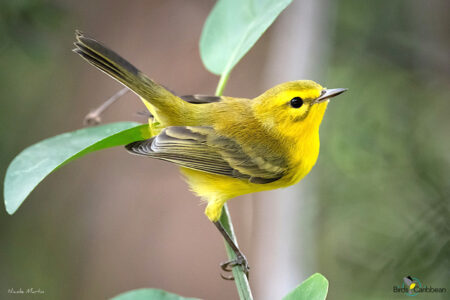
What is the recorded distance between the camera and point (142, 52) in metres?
6.82

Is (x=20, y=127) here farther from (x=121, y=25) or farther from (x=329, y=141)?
(x=329, y=141)

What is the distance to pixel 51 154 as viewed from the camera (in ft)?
6.87

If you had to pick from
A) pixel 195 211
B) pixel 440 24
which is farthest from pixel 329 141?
pixel 195 211

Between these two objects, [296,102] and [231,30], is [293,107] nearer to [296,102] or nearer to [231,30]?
[296,102]

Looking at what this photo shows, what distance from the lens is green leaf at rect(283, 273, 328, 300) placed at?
1.55 metres

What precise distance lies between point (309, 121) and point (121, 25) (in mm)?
4985

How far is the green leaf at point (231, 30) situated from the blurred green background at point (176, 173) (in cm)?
143

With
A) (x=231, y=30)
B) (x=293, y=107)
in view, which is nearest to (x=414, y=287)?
(x=293, y=107)

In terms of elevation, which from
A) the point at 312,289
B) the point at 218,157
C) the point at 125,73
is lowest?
the point at 312,289

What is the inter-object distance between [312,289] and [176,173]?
466cm

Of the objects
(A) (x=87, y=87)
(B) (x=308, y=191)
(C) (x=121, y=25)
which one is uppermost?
(C) (x=121, y=25)

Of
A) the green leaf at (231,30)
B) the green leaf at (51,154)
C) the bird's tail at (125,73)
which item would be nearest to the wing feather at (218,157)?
the bird's tail at (125,73)

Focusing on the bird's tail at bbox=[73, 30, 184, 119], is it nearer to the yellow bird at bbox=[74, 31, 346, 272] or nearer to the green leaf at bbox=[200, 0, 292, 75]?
the yellow bird at bbox=[74, 31, 346, 272]

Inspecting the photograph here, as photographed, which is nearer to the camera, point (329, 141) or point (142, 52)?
point (329, 141)
